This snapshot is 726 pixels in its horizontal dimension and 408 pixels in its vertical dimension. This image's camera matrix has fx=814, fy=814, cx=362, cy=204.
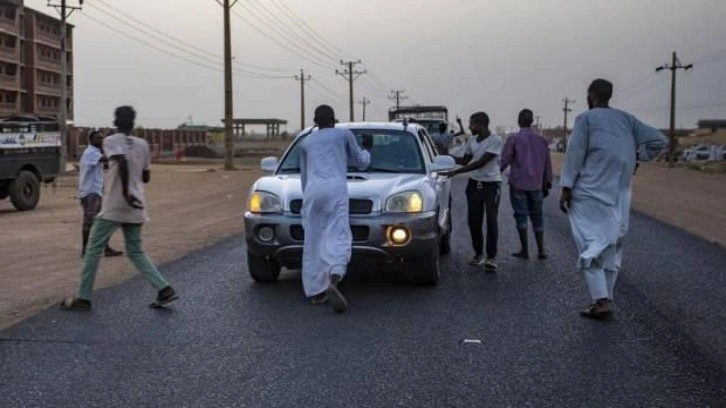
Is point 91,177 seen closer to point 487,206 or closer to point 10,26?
point 487,206

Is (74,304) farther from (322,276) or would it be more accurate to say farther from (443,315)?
(443,315)

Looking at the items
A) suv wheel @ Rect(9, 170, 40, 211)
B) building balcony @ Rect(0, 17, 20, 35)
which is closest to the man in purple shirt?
suv wheel @ Rect(9, 170, 40, 211)

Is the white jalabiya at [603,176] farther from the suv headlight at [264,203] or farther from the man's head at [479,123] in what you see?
the suv headlight at [264,203]

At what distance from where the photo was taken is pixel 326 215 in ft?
22.7

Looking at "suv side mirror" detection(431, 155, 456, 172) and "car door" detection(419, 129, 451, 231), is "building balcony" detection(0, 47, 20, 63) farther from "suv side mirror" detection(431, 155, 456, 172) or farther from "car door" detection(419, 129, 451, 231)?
"suv side mirror" detection(431, 155, 456, 172)

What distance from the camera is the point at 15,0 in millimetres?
83812

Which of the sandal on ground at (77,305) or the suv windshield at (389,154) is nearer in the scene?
the sandal on ground at (77,305)

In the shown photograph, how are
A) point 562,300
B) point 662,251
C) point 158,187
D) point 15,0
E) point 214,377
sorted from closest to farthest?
1. point 214,377
2. point 562,300
3. point 662,251
4. point 158,187
5. point 15,0

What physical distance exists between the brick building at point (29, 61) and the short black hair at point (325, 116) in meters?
77.4

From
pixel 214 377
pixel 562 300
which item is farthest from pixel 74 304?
pixel 562 300

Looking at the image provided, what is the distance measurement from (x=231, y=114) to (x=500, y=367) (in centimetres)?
3609

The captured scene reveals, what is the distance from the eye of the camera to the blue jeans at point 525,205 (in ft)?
32.4

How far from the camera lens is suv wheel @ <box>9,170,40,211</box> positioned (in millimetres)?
17547

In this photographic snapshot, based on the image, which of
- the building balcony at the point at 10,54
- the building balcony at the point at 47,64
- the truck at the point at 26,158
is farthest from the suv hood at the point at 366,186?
the building balcony at the point at 47,64
